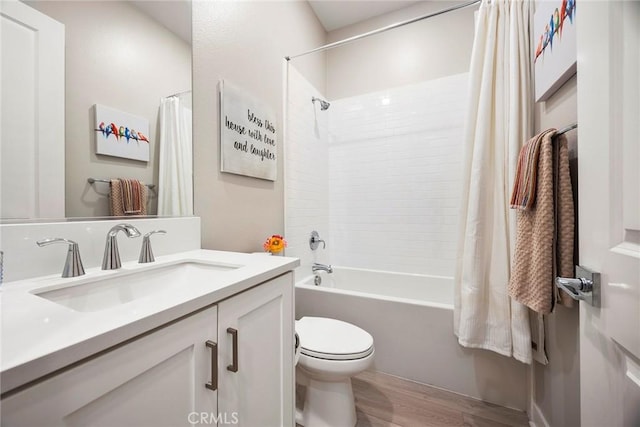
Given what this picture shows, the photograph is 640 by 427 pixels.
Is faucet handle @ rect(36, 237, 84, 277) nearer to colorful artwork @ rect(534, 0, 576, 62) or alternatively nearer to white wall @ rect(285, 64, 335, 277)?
white wall @ rect(285, 64, 335, 277)

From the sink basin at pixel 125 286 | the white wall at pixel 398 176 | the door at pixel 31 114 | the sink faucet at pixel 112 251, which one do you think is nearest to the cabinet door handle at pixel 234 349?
the sink basin at pixel 125 286

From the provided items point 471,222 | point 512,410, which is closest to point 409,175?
point 471,222

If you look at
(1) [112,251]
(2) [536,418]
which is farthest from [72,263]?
(2) [536,418]

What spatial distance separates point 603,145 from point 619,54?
0.52ft

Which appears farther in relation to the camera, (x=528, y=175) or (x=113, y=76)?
(x=528, y=175)

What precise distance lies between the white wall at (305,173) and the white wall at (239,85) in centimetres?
14

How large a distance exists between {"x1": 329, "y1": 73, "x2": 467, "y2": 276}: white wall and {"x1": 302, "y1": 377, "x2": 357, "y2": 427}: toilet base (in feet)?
4.45

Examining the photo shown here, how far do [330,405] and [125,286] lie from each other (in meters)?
1.08

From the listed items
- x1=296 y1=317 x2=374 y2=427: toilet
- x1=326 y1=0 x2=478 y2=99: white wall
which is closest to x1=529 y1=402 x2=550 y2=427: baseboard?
x1=296 y1=317 x2=374 y2=427: toilet

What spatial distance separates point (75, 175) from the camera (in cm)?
84

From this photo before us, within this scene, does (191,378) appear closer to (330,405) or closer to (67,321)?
(67,321)

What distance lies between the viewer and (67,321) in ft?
1.43

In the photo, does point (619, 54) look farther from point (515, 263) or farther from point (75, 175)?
point (75, 175)

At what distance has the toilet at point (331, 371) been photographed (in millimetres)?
1228
